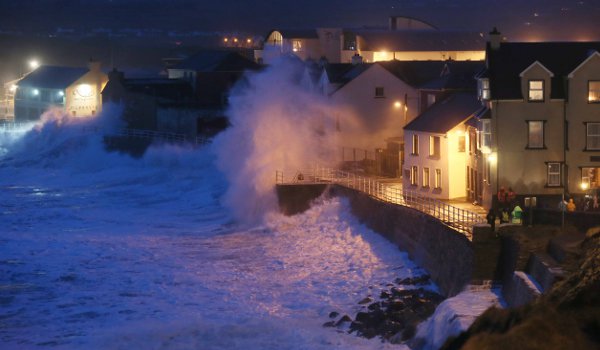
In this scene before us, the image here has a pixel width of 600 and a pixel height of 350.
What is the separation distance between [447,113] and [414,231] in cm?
811

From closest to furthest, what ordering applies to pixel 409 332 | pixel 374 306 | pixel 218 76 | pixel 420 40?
pixel 409 332 < pixel 374 306 < pixel 420 40 < pixel 218 76

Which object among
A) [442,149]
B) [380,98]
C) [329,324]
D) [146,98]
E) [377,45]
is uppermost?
[377,45]

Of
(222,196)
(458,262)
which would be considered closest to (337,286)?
(458,262)

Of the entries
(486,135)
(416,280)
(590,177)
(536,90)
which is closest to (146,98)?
(486,135)

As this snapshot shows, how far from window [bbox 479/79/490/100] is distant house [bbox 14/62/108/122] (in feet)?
145

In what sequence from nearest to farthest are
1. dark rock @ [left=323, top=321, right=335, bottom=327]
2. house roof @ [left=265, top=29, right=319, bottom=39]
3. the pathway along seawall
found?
A: dark rock @ [left=323, top=321, right=335, bottom=327]
the pathway along seawall
house roof @ [left=265, top=29, right=319, bottom=39]

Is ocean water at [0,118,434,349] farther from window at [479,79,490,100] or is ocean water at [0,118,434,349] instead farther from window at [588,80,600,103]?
window at [588,80,600,103]

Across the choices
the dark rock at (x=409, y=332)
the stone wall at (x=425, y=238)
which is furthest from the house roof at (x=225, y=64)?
the dark rock at (x=409, y=332)

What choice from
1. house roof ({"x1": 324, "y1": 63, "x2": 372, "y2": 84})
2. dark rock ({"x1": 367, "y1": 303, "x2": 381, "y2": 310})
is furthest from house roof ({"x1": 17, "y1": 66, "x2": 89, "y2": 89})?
dark rock ({"x1": 367, "y1": 303, "x2": 381, "y2": 310})

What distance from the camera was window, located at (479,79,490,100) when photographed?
108ft

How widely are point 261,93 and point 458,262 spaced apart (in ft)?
83.9

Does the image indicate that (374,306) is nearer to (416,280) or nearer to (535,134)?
(416,280)

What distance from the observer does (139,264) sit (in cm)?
3262

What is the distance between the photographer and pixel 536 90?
107 ft
